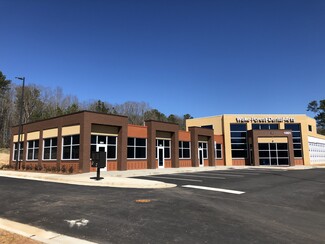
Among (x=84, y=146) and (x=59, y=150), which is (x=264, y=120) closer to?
(x=84, y=146)

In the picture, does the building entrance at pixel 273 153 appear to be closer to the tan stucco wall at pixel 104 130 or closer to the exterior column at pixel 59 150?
the tan stucco wall at pixel 104 130

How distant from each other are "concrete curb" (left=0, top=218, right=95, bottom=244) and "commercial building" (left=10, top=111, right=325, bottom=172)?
1633 centimetres

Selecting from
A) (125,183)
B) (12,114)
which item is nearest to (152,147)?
(125,183)

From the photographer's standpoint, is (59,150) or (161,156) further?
(161,156)

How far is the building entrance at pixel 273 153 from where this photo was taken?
42.9 meters

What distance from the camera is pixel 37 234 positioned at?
6422 mm

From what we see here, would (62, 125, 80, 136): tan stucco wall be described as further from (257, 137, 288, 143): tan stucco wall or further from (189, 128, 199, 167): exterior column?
(257, 137, 288, 143): tan stucco wall

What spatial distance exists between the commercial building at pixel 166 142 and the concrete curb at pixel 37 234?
16.3 metres

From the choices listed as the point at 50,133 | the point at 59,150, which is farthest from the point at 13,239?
the point at 50,133

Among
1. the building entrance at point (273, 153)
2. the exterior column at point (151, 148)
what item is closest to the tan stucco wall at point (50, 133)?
the exterior column at point (151, 148)

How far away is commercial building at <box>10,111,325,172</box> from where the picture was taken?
25.3 meters

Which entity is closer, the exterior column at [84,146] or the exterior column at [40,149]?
the exterior column at [84,146]

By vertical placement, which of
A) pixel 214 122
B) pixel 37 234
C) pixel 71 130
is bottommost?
pixel 37 234

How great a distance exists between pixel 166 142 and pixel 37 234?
1052 inches
